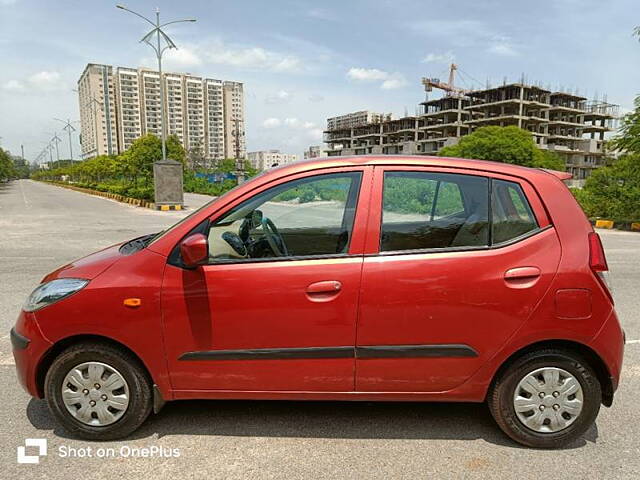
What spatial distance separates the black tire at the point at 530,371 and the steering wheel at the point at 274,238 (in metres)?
1.53

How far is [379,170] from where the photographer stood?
2.73 metres

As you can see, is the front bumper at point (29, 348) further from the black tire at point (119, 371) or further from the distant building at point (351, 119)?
the distant building at point (351, 119)

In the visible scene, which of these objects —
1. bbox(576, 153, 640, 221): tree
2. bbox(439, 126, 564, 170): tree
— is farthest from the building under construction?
bbox(576, 153, 640, 221): tree

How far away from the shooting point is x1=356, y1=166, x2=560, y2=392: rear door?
99.5 inches

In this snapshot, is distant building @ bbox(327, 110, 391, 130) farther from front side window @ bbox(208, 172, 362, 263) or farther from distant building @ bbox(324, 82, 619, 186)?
front side window @ bbox(208, 172, 362, 263)

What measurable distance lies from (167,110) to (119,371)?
102 m

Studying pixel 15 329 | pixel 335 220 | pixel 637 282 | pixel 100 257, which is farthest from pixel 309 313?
pixel 637 282

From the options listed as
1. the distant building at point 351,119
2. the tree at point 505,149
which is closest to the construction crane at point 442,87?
the distant building at point 351,119

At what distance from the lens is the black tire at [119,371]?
2.63m

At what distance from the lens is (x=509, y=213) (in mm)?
2682

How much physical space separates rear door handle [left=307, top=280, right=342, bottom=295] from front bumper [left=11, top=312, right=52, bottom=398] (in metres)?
1.59

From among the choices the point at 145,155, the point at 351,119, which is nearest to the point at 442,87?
the point at 351,119

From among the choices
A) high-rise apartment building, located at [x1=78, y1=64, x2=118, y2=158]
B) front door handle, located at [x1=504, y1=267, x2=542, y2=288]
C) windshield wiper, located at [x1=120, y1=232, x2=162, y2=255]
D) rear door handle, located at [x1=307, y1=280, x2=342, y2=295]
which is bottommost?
rear door handle, located at [x1=307, y1=280, x2=342, y2=295]

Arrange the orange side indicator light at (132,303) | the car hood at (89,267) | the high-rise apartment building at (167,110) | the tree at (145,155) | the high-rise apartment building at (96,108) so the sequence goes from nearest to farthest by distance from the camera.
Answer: the orange side indicator light at (132,303)
the car hood at (89,267)
the tree at (145,155)
the high-rise apartment building at (96,108)
the high-rise apartment building at (167,110)
